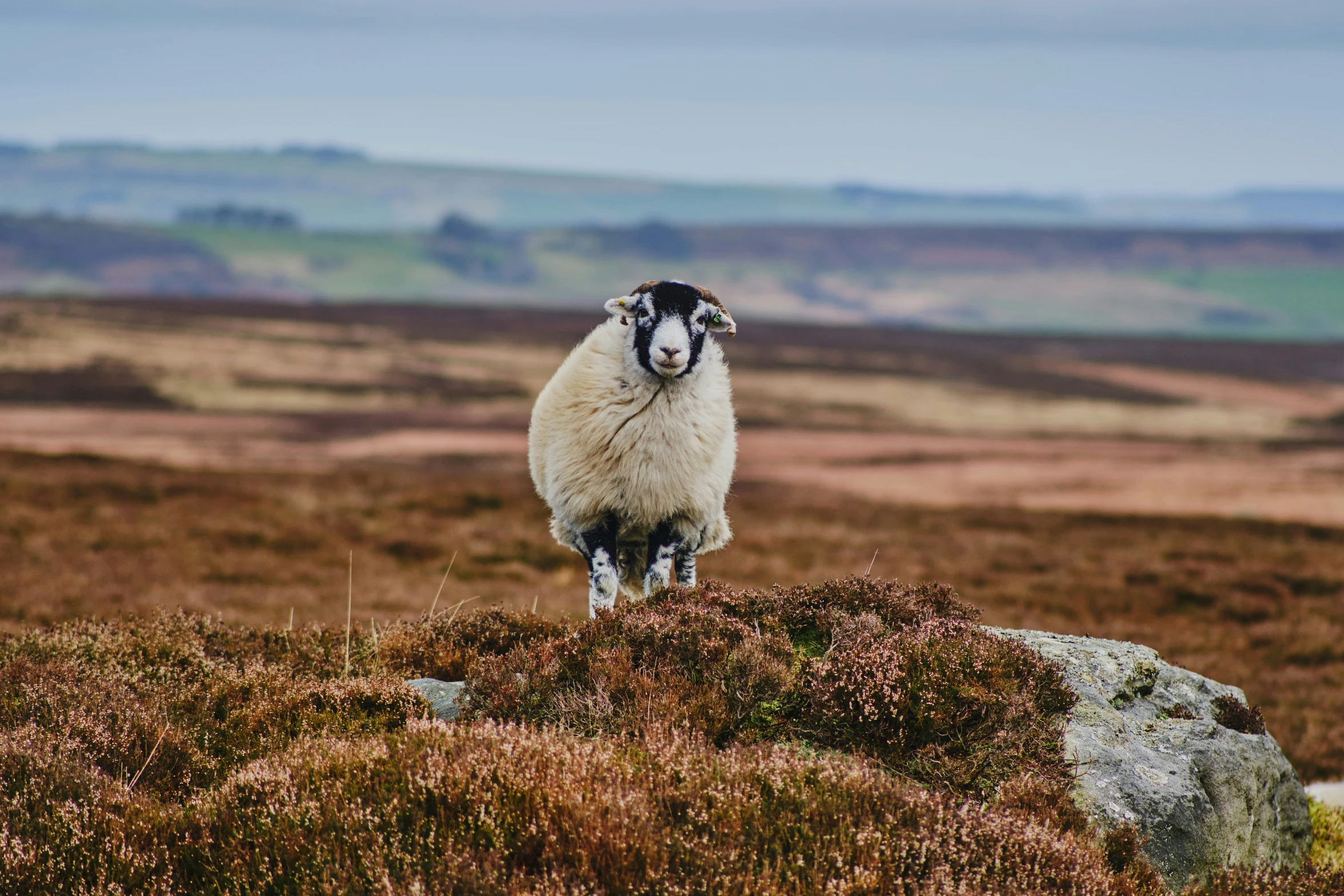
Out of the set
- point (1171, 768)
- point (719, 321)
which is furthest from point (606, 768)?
point (719, 321)

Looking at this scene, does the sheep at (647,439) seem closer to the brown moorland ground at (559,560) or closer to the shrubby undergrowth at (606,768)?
the shrubby undergrowth at (606,768)

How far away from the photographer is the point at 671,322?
799cm

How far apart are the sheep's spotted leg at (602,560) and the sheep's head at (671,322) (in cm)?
126

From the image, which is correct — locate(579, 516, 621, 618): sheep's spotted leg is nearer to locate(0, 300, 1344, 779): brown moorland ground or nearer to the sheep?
the sheep

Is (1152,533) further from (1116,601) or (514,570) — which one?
(514,570)

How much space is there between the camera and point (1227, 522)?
93.3 feet

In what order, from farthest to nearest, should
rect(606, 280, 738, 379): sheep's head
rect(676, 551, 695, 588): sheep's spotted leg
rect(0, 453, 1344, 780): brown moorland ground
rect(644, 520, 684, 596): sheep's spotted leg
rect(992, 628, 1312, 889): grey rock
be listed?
rect(0, 453, 1344, 780): brown moorland ground, rect(676, 551, 695, 588): sheep's spotted leg, rect(644, 520, 684, 596): sheep's spotted leg, rect(606, 280, 738, 379): sheep's head, rect(992, 628, 1312, 889): grey rock

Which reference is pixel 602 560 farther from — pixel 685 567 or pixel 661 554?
pixel 685 567

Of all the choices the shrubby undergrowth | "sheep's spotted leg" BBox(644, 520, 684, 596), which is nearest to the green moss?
the shrubby undergrowth

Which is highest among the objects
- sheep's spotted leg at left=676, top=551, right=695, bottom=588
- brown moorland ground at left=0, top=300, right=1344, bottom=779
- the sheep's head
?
the sheep's head

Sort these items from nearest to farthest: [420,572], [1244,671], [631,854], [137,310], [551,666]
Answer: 1. [631,854]
2. [551,666]
3. [1244,671]
4. [420,572]
5. [137,310]

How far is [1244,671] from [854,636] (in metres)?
11.1

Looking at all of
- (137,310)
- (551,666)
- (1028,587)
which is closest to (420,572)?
(1028,587)

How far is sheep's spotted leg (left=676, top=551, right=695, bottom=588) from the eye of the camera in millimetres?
8641
